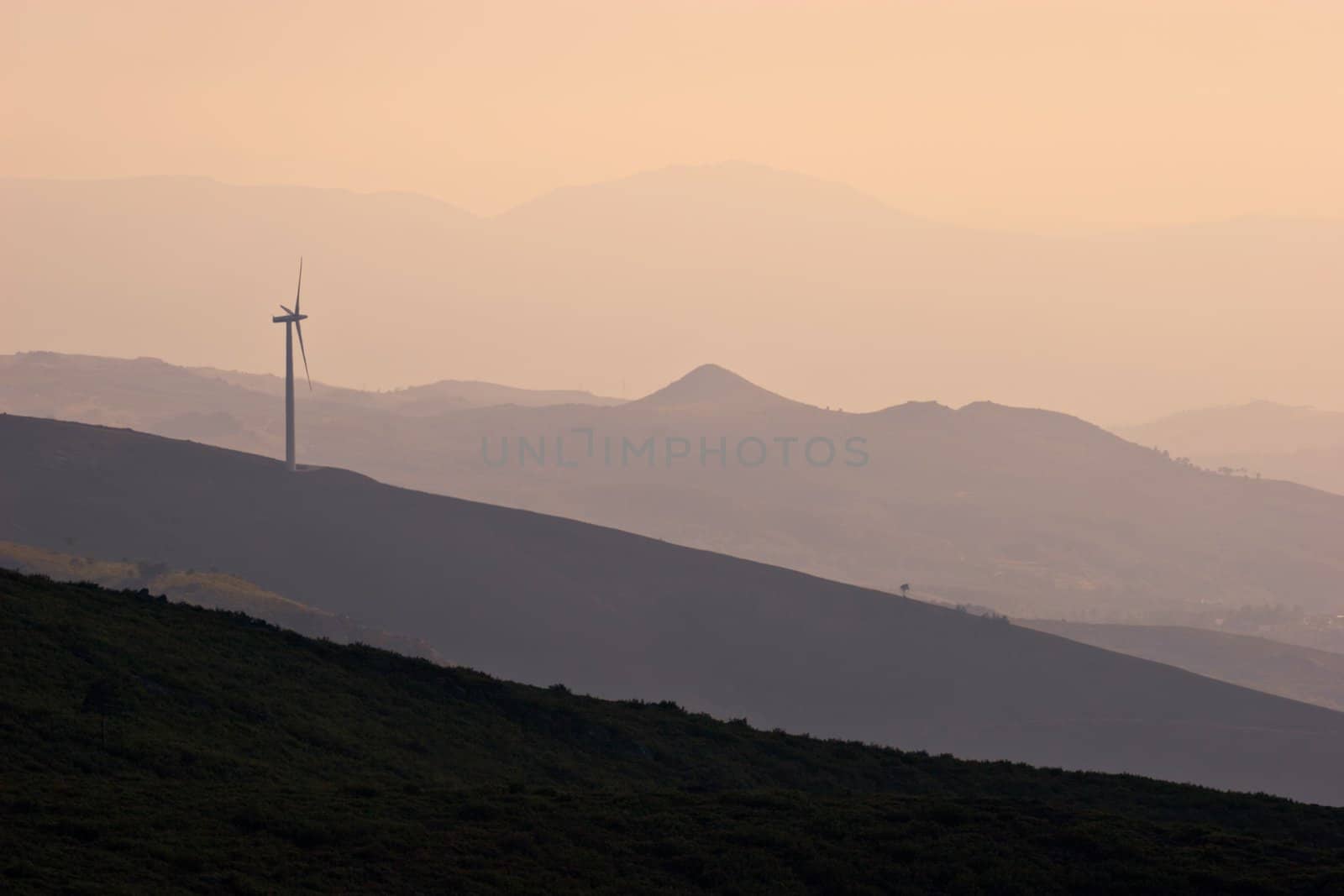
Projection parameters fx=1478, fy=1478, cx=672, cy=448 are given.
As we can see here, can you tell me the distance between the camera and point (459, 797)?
45188mm

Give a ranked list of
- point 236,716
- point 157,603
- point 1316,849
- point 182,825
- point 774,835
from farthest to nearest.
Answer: point 157,603
point 236,716
point 1316,849
point 774,835
point 182,825

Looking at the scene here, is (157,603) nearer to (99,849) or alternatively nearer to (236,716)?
(236,716)

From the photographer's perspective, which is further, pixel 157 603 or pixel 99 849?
pixel 157 603

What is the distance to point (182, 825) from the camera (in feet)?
123

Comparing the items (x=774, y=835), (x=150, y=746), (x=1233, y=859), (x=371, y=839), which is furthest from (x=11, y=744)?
(x=1233, y=859)

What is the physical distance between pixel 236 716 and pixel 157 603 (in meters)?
15.5

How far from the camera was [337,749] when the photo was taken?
53.6 metres

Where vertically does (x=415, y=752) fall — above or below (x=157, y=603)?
below

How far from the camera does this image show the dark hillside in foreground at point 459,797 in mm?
37062

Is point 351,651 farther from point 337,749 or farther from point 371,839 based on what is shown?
point 371,839

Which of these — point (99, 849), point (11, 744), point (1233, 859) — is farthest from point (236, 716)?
point (1233, 859)

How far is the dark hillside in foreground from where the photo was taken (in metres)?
37.1

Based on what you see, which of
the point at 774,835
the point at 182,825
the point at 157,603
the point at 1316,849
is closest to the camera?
the point at 182,825

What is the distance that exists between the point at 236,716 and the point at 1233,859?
33.9 metres
